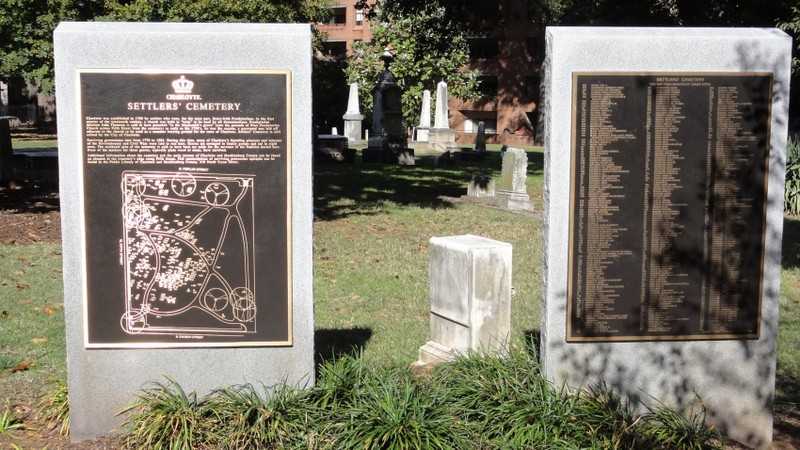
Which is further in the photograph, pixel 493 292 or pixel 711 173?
pixel 493 292

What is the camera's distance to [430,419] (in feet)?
17.6

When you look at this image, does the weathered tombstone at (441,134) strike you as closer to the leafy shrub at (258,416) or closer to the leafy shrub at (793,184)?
the leafy shrub at (793,184)

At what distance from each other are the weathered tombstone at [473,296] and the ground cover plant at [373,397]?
1.15ft

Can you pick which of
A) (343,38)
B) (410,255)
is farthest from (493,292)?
(343,38)

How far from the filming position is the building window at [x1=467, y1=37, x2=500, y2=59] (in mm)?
57156

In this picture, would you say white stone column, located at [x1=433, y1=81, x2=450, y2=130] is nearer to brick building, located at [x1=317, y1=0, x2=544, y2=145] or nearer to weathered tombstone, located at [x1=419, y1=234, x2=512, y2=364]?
brick building, located at [x1=317, y1=0, x2=544, y2=145]

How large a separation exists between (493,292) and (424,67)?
46.6m

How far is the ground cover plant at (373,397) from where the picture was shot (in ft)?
17.4

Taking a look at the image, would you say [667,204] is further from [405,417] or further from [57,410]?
[57,410]

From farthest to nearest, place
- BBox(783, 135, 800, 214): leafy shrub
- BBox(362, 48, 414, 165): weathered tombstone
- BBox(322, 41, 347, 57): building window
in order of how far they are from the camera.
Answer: BBox(322, 41, 347, 57): building window
BBox(362, 48, 414, 165): weathered tombstone
BBox(783, 135, 800, 214): leafy shrub

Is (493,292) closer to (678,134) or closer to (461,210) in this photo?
(678,134)

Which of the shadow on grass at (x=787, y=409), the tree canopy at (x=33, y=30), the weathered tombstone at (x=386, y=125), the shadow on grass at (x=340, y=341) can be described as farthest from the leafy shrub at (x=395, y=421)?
the weathered tombstone at (x=386, y=125)

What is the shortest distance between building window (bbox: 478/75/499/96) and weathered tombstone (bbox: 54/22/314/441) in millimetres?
56427

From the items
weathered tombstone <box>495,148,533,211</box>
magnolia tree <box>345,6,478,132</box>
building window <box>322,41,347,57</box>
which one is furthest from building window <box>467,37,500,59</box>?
weathered tombstone <box>495,148,533,211</box>
